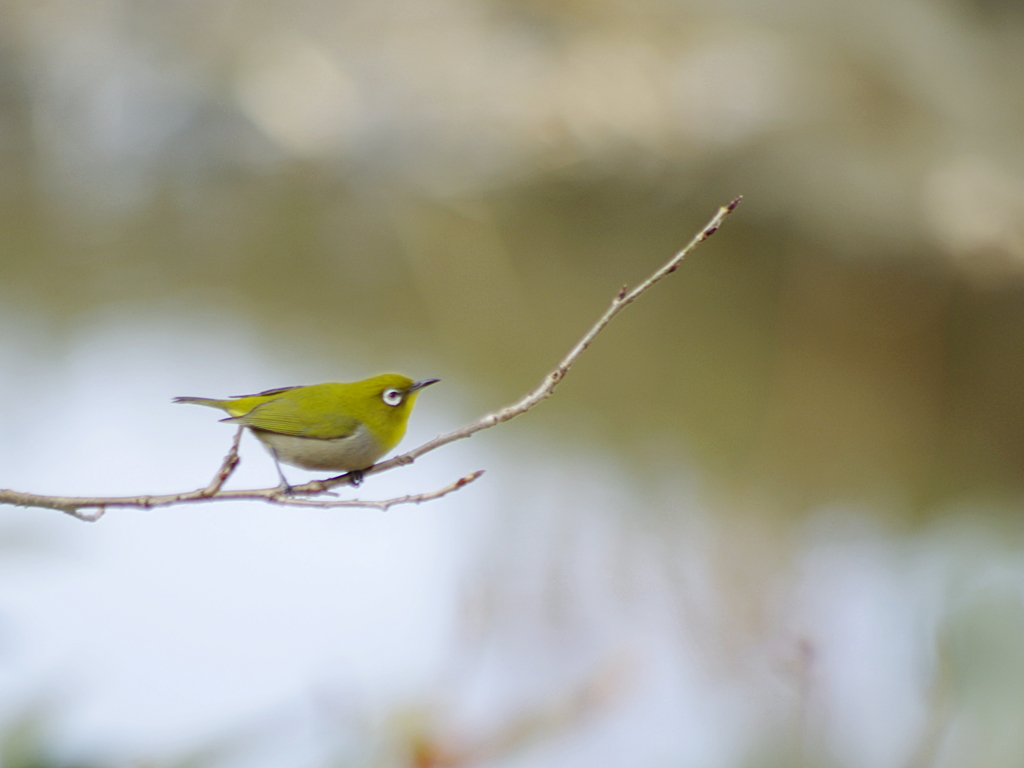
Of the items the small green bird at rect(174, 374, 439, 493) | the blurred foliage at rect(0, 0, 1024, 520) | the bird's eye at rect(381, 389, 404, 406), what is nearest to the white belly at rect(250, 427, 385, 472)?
the small green bird at rect(174, 374, 439, 493)

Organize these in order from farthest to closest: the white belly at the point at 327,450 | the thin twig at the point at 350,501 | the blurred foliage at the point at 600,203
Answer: the blurred foliage at the point at 600,203 → the white belly at the point at 327,450 → the thin twig at the point at 350,501

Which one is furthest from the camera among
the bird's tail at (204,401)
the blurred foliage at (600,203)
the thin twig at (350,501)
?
the blurred foliage at (600,203)

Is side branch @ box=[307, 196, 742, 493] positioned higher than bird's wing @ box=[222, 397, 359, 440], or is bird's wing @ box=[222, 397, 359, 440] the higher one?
side branch @ box=[307, 196, 742, 493]

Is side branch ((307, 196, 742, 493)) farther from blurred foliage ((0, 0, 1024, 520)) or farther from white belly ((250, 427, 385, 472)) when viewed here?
blurred foliage ((0, 0, 1024, 520))

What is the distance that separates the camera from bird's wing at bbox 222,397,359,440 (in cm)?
183

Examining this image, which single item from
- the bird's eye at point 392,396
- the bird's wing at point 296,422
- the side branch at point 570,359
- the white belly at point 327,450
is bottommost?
the white belly at point 327,450

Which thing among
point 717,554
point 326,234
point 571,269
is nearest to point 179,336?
point 326,234

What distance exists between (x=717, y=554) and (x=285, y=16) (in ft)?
18.3

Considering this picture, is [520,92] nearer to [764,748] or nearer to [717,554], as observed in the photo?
[717,554]

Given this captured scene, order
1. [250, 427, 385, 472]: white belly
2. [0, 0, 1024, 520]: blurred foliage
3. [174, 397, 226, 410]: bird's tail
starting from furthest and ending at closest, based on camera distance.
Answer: [0, 0, 1024, 520]: blurred foliage, [250, 427, 385, 472]: white belly, [174, 397, 226, 410]: bird's tail

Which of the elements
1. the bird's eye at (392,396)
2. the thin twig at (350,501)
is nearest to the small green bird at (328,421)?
the bird's eye at (392,396)

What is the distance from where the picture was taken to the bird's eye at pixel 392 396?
193 centimetres

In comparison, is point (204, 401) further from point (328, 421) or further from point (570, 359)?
point (570, 359)

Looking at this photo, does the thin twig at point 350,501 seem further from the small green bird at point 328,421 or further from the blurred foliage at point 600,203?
the blurred foliage at point 600,203
